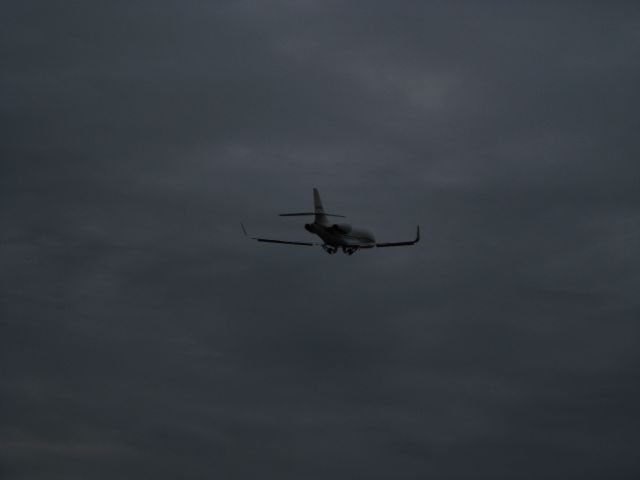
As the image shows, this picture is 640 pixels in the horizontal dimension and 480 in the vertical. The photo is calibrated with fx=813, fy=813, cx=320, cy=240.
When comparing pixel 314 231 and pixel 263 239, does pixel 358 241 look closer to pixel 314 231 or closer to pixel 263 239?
pixel 314 231

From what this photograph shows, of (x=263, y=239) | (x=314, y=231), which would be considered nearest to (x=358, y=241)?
(x=314, y=231)

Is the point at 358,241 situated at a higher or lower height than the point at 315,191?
lower

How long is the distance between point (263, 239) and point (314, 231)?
1110 centimetres

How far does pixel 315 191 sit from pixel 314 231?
903cm

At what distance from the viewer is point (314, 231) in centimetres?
15962

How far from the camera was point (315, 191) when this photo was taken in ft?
537

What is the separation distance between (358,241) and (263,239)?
765 inches

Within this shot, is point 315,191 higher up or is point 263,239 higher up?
point 315,191

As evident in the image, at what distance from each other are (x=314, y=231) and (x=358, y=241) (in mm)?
8985

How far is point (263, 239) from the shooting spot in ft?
506

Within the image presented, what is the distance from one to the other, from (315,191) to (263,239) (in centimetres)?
1660
